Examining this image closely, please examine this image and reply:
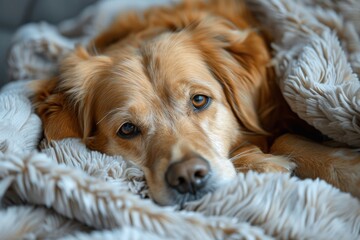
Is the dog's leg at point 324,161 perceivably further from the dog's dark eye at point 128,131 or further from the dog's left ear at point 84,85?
the dog's left ear at point 84,85

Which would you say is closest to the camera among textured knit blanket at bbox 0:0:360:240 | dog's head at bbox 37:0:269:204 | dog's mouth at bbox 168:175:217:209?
textured knit blanket at bbox 0:0:360:240

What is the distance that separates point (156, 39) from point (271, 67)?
43 cm

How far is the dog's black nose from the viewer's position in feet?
3.82

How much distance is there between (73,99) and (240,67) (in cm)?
60

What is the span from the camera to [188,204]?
3.64 ft

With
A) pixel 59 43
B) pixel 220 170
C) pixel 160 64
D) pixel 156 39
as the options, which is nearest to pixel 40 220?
pixel 220 170

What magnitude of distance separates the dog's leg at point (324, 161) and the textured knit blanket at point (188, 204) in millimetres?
57

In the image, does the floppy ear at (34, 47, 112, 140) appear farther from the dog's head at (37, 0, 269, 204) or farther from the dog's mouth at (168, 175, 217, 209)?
the dog's mouth at (168, 175, 217, 209)

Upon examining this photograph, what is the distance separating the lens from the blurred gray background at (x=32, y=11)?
2.35 m

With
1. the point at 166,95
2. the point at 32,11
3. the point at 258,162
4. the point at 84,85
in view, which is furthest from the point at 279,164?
the point at 32,11

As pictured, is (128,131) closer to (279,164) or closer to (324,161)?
(279,164)

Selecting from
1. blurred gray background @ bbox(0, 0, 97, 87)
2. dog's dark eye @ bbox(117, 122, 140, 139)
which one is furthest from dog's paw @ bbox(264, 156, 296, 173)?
blurred gray background @ bbox(0, 0, 97, 87)

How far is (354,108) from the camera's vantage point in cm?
124

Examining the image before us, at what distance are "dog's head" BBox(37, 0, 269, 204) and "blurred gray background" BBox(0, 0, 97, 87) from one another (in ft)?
2.54
